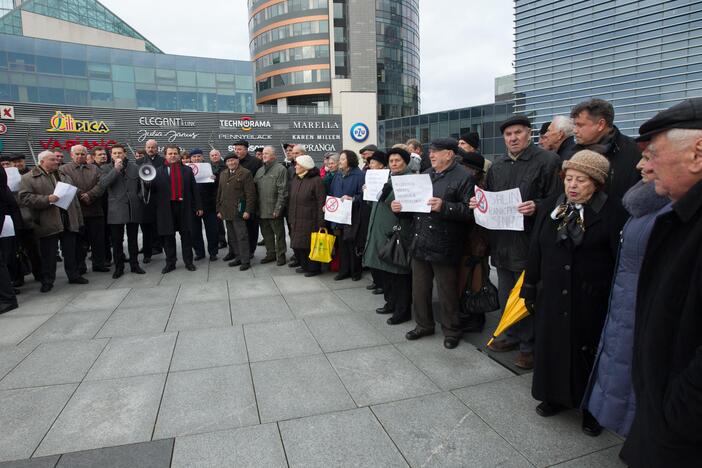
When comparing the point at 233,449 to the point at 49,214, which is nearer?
the point at 233,449

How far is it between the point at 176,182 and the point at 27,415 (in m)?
5.00

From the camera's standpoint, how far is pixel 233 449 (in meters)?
2.57

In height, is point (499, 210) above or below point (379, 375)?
above

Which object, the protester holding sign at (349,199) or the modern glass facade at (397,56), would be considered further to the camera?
the modern glass facade at (397,56)

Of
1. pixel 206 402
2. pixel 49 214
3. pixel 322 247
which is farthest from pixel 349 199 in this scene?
pixel 49 214

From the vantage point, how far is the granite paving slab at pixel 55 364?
3.52 metres

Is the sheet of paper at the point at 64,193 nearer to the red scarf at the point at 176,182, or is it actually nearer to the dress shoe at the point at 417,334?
the red scarf at the point at 176,182

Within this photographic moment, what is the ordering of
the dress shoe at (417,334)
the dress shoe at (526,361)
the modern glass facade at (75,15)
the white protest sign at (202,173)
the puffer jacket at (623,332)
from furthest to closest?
the modern glass facade at (75,15)
the white protest sign at (202,173)
the dress shoe at (417,334)
the dress shoe at (526,361)
the puffer jacket at (623,332)

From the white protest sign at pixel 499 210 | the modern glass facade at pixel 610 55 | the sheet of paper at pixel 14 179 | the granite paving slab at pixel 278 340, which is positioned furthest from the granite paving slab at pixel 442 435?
the modern glass facade at pixel 610 55

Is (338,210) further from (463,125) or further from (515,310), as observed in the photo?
(463,125)

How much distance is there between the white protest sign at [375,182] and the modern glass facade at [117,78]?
32.9 metres

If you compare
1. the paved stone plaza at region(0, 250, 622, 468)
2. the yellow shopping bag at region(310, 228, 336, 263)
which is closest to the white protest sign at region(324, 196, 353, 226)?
the yellow shopping bag at region(310, 228, 336, 263)

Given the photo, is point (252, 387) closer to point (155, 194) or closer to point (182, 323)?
point (182, 323)

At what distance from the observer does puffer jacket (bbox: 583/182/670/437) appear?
2.10m
